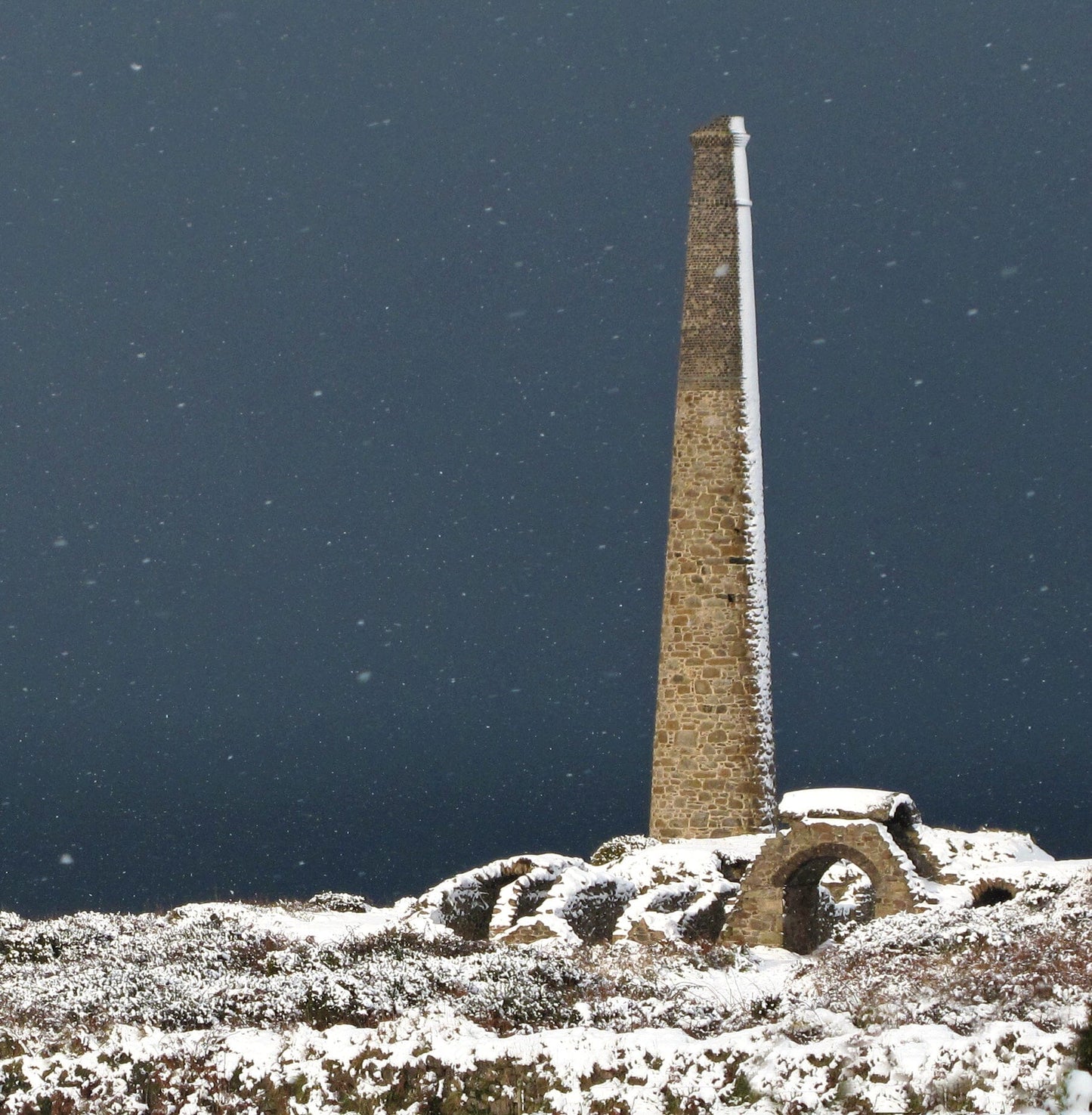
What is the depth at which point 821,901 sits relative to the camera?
26.3 m

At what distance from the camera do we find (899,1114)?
12.1 m

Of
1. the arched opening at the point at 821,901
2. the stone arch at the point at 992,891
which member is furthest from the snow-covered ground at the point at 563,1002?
the arched opening at the point at 821,901

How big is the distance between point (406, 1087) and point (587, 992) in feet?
16.7

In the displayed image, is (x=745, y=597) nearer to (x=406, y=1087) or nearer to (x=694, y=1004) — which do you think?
(x=694, y=1004)

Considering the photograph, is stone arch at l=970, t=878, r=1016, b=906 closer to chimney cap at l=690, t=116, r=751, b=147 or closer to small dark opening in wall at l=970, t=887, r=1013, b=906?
small dark opening in wall at l=970, t=887, r=1013, b=906

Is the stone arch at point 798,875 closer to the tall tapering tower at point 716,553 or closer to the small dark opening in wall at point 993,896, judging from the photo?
the small dark opening in wall at point 993,896

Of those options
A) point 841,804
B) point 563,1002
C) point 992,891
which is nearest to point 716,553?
point 841,804

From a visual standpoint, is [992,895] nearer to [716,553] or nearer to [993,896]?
[993,896]

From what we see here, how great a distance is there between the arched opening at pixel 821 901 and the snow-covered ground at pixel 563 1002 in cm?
49

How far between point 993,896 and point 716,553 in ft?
24.5

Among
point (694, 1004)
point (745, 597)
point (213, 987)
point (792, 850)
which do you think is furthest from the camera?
point (745, 597)

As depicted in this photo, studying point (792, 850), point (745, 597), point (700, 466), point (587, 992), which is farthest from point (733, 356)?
point (587, 992)

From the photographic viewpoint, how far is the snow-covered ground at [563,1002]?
1325 centimetres

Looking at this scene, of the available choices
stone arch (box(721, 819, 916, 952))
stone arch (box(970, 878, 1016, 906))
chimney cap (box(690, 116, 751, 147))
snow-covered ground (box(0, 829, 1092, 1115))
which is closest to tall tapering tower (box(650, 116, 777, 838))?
chimney cap (box(690, 116, 751, 147))
